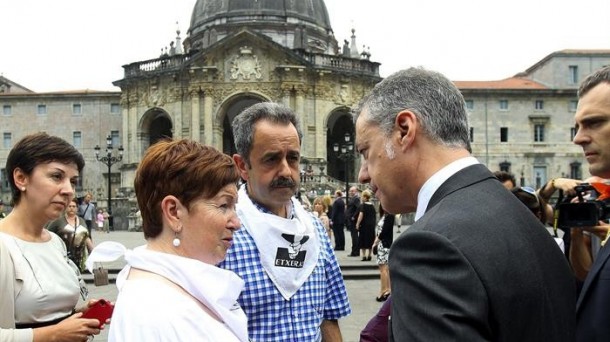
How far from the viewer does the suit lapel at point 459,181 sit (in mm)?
1895

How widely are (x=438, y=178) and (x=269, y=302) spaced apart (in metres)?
1.34

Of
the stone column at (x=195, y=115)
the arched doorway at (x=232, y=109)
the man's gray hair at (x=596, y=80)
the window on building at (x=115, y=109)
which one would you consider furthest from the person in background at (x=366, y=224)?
the window on building at (x=115, y=109)

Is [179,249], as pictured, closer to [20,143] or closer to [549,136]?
[20,143]

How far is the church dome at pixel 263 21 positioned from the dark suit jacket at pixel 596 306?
46.7 m

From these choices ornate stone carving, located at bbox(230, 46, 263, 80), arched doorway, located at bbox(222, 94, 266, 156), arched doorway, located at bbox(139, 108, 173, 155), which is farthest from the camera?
arched doorway, located at bbox(139, 108, 173, 155)

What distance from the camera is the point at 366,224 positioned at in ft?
50.8

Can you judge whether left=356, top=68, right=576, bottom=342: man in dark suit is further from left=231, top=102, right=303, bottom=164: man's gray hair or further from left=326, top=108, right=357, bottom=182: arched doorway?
left=326, top=108, right=357, bottom=182: arched doorway

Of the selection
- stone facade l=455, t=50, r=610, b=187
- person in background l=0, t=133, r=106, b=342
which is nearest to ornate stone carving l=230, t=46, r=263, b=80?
stone facade l=455, t=50, r=610, b=187

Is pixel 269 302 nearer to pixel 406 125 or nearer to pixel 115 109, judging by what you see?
pixel 406 125

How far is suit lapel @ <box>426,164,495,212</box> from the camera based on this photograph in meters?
1.89

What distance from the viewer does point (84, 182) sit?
57.4 m

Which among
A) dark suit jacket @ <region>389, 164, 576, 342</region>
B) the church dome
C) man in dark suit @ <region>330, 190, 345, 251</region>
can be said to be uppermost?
the church dome

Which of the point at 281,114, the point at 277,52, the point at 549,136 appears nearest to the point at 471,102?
the point at 549,136

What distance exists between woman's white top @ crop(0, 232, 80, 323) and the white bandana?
1017mm
